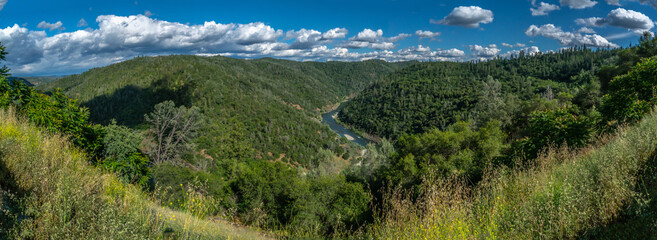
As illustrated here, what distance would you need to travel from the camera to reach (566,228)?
10.3ft

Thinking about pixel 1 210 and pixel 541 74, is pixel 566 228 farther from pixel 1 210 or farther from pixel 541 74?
pixel 541 74

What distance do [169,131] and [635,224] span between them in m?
39.9

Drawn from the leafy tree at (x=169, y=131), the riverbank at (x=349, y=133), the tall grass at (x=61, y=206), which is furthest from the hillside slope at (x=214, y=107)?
the tall grass at (x=61, y=206)

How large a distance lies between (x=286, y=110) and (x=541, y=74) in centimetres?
11516

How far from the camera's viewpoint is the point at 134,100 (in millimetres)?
95875

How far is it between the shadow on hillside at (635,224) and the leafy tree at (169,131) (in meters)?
36.0

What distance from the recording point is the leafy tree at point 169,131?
33156 mm

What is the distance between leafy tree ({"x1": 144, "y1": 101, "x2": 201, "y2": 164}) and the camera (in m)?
33.2

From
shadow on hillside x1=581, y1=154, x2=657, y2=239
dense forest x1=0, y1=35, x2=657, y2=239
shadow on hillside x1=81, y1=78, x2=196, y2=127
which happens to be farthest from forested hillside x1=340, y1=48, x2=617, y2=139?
shadow on hillside x1=581, y1=154, x2=657, y2=239

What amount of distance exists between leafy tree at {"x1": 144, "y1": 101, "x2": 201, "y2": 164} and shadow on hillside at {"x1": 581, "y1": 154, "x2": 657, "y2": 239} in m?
36.0

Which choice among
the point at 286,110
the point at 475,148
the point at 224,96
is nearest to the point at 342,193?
the point at 475,148

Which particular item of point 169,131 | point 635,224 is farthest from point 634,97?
point 169,131

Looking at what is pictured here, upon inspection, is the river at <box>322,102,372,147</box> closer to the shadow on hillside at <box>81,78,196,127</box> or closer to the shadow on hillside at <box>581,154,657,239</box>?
the shadow on hillside at <box>81,78,196,127</box>

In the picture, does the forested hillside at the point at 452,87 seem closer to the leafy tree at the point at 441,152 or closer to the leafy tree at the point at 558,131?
the leafy tree at the point at 441,152
